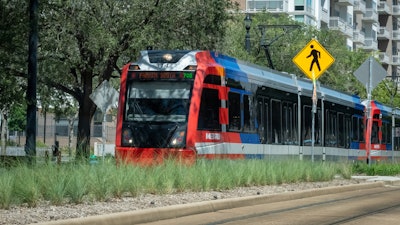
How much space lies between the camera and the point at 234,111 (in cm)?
2294

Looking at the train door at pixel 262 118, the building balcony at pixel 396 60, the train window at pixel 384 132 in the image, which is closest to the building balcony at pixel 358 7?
the building balcony at pixel 396 60

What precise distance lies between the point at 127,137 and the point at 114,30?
10342 mm

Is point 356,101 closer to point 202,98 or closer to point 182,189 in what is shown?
point 202,98

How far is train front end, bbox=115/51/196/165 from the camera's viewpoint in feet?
69.2

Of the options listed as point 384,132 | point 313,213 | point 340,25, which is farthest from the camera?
point 340,25

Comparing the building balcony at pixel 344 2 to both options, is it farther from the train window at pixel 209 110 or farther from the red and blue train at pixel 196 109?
the train window at pixel 209 110

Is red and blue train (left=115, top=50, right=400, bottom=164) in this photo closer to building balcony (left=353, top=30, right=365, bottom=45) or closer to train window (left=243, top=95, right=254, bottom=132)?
train window (left=243, top=95, right=254, bottom=132)

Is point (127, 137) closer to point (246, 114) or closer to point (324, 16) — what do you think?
point (246, 114)

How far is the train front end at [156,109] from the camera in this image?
69.2ft

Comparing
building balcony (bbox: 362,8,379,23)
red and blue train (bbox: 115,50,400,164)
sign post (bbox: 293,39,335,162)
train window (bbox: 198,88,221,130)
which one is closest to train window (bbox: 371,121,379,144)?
red and blue train (bbox: 115,50,400,164)

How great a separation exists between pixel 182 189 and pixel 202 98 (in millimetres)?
5907

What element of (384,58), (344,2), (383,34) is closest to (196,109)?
(344,2)

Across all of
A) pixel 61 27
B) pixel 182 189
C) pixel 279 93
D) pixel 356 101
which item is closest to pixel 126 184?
pixel 182 189

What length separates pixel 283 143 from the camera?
27.1 metres
